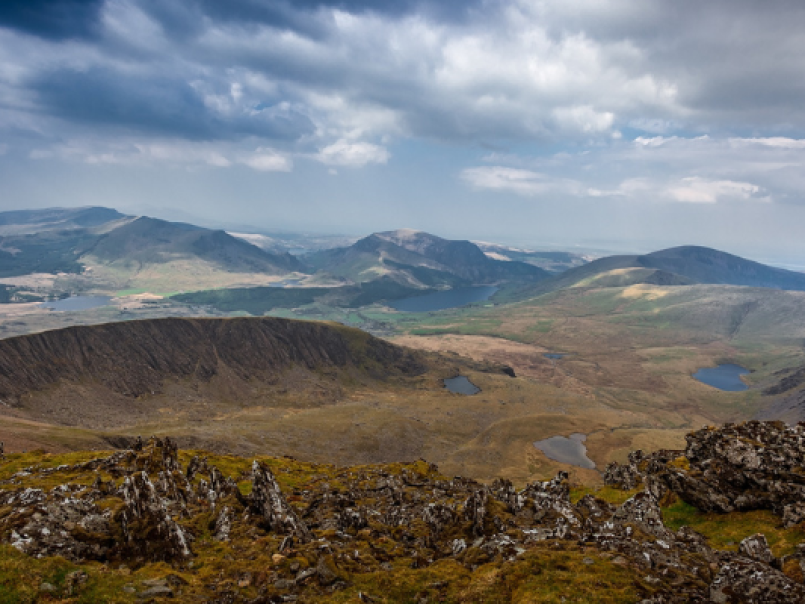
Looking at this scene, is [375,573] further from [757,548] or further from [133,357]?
[133,357]

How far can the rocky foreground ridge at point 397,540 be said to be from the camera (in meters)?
19.9

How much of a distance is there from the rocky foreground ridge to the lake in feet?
306

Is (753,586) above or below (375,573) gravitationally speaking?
above

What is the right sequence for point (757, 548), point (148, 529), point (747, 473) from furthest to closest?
point (747, 473) → point (148, 529) → point (757, 548)

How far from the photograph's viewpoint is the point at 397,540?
33.9 m

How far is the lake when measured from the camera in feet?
419

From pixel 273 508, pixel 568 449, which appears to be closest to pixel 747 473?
pixel 273 508

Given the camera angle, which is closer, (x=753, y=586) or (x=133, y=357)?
(x=753, y=586)

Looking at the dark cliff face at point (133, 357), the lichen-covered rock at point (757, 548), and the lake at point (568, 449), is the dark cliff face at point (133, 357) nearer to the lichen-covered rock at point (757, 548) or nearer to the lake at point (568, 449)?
the lake at point (568, 449)

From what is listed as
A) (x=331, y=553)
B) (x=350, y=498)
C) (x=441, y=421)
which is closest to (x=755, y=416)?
(x=441, y=421)

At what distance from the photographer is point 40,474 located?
43031 mm

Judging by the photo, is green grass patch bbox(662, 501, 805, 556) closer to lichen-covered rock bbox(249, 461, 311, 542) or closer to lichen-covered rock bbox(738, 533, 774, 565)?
lichen-covered rock bbox(738, 533, 774, 565)

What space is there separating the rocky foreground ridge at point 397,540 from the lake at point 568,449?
93180mm

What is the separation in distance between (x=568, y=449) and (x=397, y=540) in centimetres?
12160
